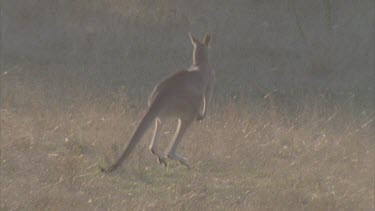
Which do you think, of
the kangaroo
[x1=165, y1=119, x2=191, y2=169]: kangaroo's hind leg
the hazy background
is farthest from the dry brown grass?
the kangaroo

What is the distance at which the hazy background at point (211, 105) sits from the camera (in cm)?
764

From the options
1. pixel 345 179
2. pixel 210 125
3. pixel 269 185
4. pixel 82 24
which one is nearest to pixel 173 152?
pixel 269 185

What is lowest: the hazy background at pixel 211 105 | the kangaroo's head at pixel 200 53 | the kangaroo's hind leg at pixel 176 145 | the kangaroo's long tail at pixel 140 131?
the hazy background at pixel 211 105

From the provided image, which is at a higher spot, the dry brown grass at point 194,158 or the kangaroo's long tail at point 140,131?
the kangaroo's long tail at point 140,131

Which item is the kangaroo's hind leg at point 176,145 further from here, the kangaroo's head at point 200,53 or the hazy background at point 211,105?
the kangaroo's head at point 200,53

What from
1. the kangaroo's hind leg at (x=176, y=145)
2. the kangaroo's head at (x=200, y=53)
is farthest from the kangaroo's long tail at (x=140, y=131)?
the kangaroo's head at (x=200, y=53)

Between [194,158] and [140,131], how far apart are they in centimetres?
277

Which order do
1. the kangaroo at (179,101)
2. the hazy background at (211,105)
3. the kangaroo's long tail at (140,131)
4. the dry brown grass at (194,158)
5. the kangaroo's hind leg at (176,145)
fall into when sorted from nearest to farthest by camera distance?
the kangaroo's long tail at (140,131), the kangaroo at (179,101), the kangaroo's hind leg at (176,145), the dry brown grass at (194,158), the hazy background at (211,105)

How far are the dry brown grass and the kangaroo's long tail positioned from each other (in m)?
0.96

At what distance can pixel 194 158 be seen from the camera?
342 inches

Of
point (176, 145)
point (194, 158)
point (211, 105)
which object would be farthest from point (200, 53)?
point (211, 105)

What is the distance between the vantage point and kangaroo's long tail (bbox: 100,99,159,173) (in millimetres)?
5709

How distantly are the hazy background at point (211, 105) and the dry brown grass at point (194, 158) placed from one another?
0.06 ft

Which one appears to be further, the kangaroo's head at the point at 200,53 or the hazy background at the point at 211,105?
the hazy background at the point at 211,105
